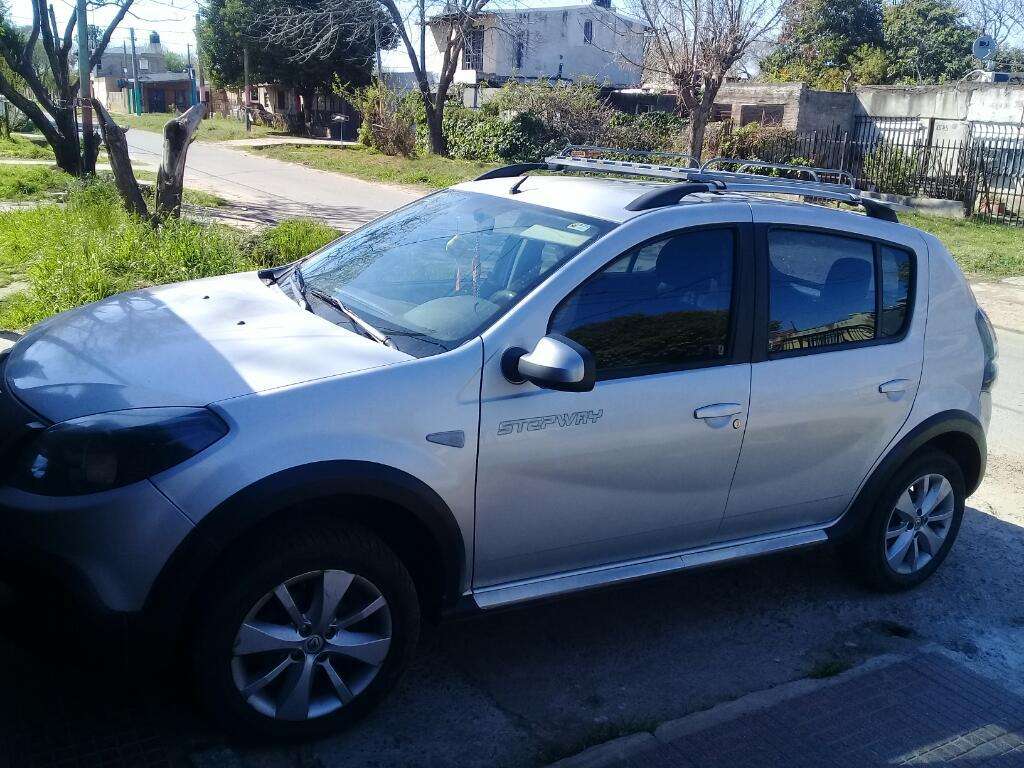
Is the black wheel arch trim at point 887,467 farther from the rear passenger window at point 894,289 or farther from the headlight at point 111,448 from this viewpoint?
the headlight at point 111,448

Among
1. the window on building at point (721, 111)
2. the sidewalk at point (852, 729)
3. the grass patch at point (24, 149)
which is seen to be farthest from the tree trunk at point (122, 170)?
the window on building at point (721, 111)

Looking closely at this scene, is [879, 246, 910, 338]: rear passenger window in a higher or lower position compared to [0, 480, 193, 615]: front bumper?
higher

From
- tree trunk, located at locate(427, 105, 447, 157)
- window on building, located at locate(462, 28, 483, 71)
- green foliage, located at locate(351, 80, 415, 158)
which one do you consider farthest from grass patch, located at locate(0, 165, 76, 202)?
window on building, located at locate(462, 28, 483, 71)

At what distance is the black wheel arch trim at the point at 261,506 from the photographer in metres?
2.74

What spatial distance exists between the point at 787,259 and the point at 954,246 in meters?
13.8

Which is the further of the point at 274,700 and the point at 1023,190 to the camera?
the point at 1023,190

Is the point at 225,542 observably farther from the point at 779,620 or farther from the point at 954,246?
the point at 954,246

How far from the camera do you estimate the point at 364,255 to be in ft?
13.8

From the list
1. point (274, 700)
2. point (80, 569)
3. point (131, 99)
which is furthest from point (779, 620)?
point (131, 99)

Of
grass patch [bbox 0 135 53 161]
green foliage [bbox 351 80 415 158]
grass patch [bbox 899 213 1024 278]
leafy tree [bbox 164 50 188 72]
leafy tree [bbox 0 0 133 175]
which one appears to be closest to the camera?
grass patch [bbox 899 213 1024 278]

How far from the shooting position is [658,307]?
3.66 metres

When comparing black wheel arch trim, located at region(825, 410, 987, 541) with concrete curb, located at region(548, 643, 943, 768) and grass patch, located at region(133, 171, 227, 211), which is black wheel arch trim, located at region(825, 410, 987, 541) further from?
grass patch, located at region(133, 171, 227, 211)

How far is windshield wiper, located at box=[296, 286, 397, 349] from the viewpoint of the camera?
3404 mm

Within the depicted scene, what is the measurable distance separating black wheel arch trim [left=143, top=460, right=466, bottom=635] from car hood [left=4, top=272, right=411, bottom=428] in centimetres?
31
